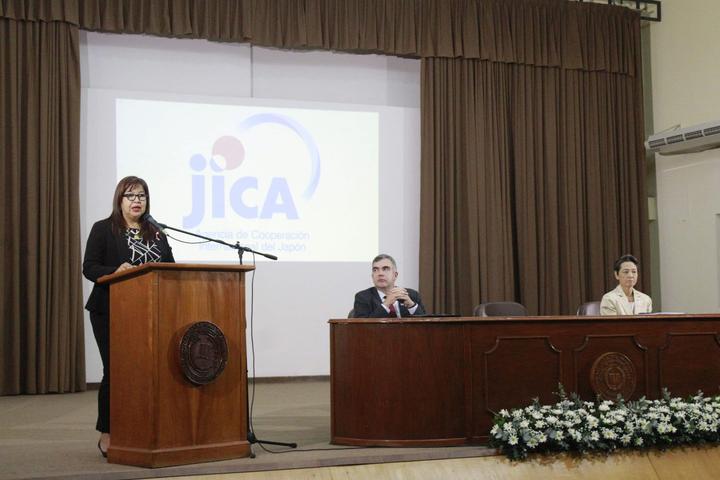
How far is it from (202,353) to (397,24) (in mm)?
5234

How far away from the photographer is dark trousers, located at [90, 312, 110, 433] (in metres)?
3.96

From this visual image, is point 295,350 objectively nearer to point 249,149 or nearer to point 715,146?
point 249,149

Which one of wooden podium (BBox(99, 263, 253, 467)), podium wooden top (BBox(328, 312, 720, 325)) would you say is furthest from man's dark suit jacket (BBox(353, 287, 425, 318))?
wooden podium (BBox(99, 263, 253, 467))

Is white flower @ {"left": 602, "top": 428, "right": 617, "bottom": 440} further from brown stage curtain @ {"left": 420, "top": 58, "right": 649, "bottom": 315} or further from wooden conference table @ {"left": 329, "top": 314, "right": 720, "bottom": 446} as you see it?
brown stage curtain @ {"left": 420, "top": 58, "right": 649, "bottom": 315}

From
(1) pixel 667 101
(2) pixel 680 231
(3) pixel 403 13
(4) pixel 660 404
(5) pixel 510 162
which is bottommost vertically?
(4) pixel 660 404

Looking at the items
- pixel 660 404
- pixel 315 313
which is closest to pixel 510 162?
pixel 315 313

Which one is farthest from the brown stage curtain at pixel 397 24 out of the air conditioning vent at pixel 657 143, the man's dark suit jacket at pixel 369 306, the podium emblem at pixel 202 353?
the podium emblem at pixel 202 353

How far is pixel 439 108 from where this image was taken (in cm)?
815

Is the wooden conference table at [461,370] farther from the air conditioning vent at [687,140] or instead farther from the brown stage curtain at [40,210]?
the air conditioning vent at [687,140]

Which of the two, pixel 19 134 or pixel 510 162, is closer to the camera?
pixel 19 134

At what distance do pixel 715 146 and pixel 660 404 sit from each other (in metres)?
4.51

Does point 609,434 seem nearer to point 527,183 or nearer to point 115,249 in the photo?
point 115,249

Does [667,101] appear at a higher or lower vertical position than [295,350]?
higher

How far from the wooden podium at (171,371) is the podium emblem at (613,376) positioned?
185cm
